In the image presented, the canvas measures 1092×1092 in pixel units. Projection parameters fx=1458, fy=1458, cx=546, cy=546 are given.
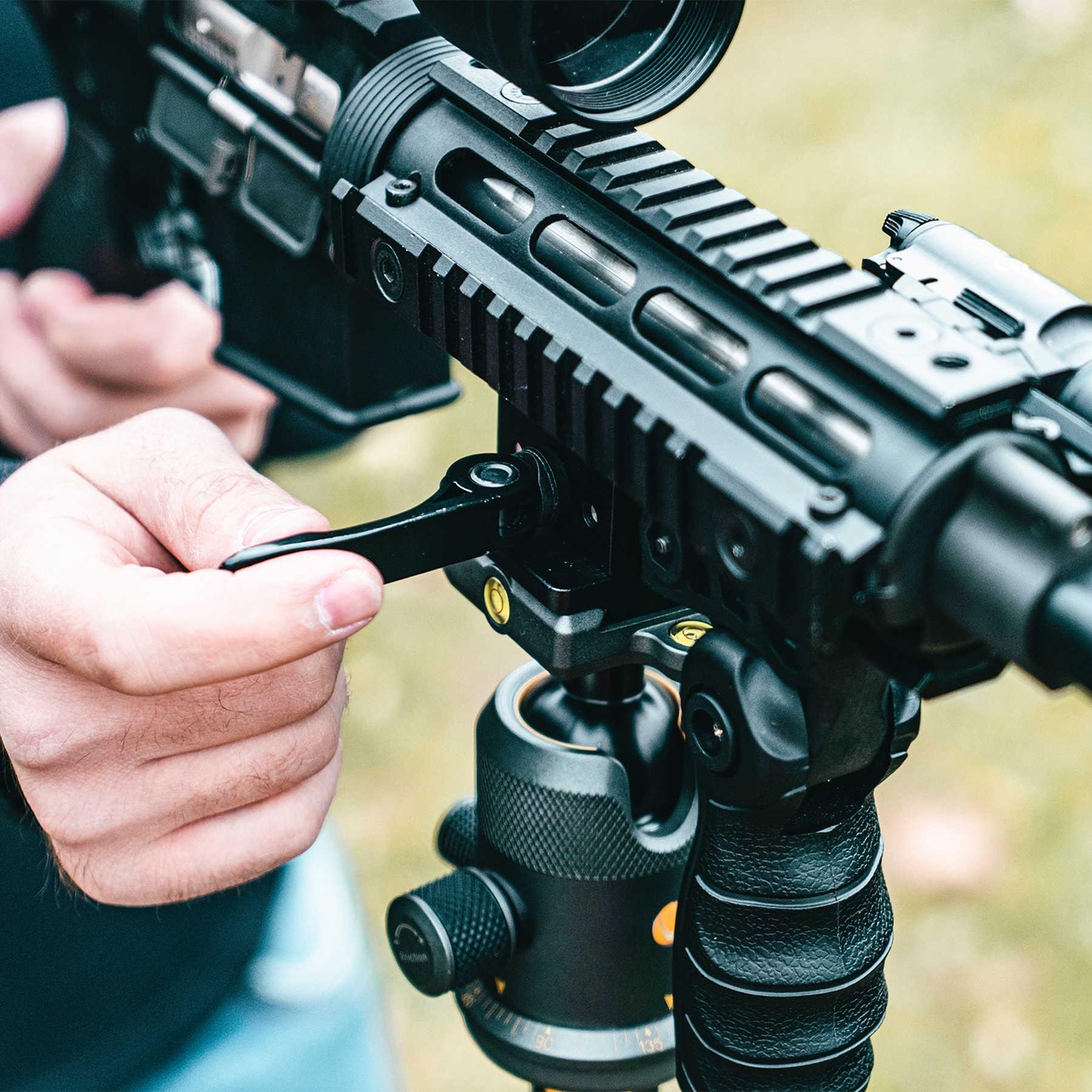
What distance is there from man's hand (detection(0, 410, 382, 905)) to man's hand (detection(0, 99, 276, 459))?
1.83ft

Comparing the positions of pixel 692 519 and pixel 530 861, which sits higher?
pixel 692 519

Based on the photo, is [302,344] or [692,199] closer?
[692,199]

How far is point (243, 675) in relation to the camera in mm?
711

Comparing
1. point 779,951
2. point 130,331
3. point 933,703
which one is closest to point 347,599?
point 779,951

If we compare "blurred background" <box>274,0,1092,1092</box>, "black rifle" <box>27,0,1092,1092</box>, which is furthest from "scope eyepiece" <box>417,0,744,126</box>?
"blurred background" <box>274,0,1092,1092</box>

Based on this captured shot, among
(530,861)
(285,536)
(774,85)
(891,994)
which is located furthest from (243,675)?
(774,85)

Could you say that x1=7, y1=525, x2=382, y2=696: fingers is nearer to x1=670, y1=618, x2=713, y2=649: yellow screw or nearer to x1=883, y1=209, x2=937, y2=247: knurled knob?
x1=670, y1=618, x2=713, y2=649: yellow screw

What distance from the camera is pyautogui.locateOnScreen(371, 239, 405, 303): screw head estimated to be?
0.79m

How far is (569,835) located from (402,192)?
0.36 meters

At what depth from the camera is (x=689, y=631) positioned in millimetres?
767

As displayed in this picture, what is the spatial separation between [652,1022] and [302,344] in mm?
566

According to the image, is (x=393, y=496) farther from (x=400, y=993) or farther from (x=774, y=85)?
(x=774, y=85)

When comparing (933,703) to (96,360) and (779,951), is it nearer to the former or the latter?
(96,360)

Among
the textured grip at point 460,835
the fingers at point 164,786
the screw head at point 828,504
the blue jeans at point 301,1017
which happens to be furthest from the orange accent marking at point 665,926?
the blue jeans at point 301,1017
